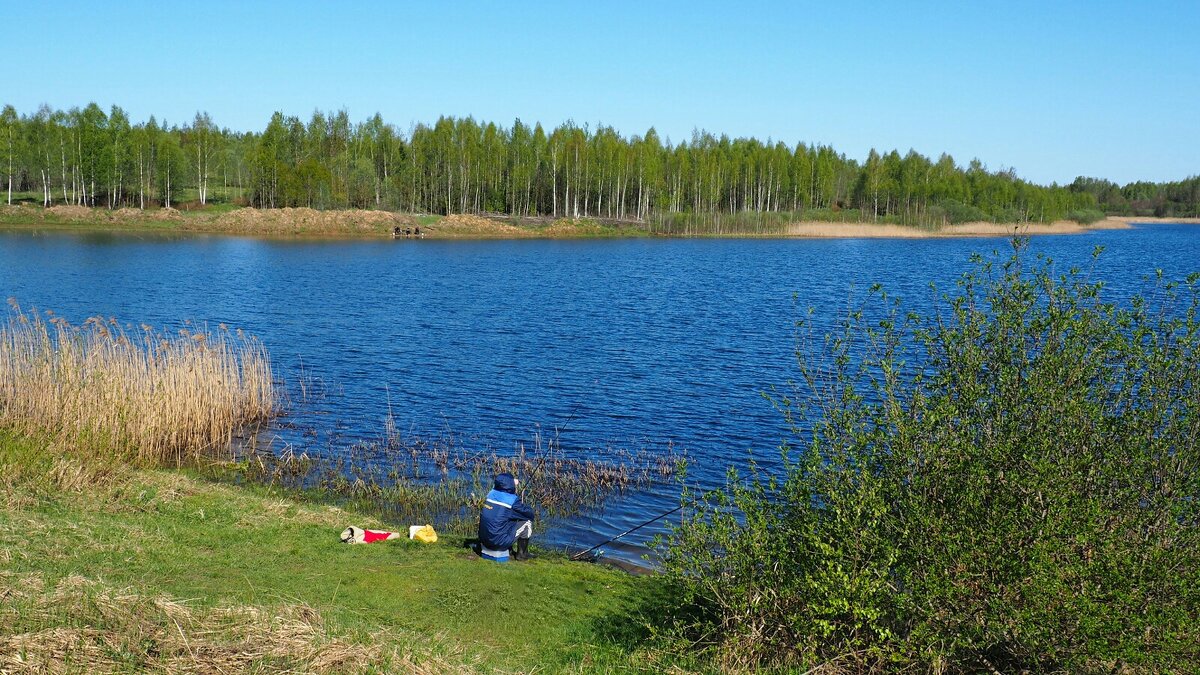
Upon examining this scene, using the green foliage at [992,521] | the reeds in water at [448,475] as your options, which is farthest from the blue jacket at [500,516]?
the green foliage at [992,521]

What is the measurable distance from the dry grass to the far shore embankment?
3505 inches

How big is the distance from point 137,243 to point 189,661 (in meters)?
76.5

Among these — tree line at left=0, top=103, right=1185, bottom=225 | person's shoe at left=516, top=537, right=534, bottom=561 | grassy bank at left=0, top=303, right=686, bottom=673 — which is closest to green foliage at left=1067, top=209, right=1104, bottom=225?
tree line at left=0, top=103, right=1185, bottom=225

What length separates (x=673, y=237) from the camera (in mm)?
108500

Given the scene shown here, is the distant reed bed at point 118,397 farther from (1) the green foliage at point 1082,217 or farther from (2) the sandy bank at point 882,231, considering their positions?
(1) the green foliage at point 1082,217

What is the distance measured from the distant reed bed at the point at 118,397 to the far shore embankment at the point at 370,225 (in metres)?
75.6

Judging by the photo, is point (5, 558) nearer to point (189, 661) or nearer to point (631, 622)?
point (189, 661)

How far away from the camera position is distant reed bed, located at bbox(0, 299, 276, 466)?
18.1m

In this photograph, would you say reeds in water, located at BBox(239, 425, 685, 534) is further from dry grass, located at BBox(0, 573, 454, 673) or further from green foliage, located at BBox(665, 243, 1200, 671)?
green foliage, located at BBox(665, 243, 1200, 671)

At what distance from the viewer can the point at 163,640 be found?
7793mm

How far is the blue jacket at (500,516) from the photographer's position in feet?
43.0

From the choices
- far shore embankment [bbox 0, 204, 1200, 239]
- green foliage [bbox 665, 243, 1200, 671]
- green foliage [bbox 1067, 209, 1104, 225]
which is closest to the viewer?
green foliage [bbox 665, 243, 1200, 671]

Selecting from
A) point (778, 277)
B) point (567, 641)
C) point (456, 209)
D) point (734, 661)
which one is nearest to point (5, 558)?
point (567, 641)

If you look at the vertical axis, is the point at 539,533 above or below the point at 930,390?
below
